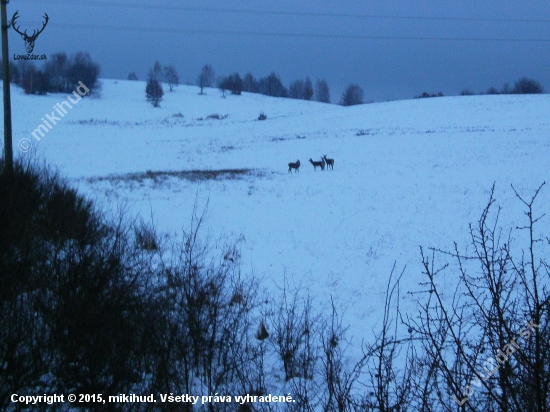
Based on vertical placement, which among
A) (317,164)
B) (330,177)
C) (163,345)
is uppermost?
(317,164)

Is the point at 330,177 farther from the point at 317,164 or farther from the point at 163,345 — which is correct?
the point at 163,345

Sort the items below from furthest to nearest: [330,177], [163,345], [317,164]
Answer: [317,164]
[330,177]
[163,345]

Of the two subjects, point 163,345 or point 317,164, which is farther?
point 317,164

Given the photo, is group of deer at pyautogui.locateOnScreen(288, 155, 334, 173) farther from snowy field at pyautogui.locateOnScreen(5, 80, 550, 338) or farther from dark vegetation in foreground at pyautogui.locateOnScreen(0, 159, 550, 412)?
dark vegetation in foreground at pyautogui.locateOnScreen(0, 159, 550, 412)

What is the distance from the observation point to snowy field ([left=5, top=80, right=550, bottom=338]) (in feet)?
35.2

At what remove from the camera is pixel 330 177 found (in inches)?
881

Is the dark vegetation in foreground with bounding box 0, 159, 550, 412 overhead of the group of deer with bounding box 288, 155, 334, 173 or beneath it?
beneath

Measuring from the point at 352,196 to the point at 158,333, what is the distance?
13.7 m

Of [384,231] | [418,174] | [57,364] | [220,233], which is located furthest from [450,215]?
[57,364]

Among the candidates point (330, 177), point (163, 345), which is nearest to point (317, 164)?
point (330, 177)

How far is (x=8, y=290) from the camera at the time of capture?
4367 mm

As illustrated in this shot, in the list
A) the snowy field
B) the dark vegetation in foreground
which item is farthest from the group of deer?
the dark vegetation in foreground

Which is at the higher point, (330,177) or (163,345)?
(330,177)

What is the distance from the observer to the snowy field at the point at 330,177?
10734 mm
